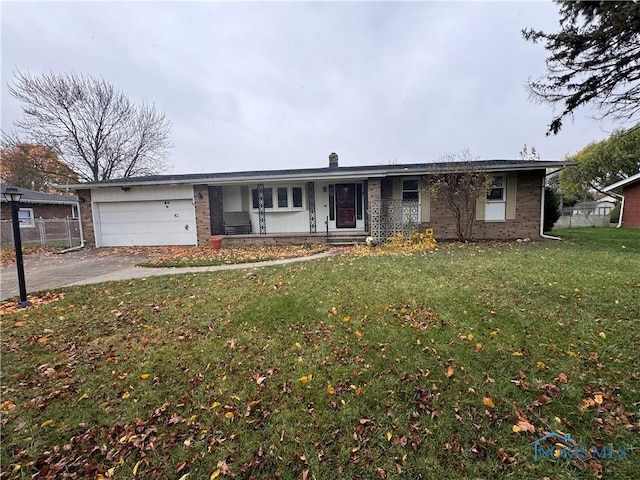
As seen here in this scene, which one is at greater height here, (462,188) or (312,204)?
(462,188)

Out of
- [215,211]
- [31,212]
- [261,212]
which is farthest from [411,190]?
[31,212]

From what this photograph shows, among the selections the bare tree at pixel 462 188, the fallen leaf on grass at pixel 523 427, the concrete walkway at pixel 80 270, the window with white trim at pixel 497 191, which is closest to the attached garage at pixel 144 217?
the concrete walkway at pixel 80 270

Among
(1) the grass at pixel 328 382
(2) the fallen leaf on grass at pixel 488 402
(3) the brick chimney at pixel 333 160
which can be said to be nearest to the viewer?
(1) the grass at pixel 328 382

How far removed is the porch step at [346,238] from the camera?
453 inches

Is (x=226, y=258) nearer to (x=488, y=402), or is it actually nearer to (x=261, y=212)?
(x=261, y=212)

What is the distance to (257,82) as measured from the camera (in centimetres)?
1458

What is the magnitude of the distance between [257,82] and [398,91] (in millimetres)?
7317

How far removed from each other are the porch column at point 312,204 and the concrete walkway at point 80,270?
3359 mm

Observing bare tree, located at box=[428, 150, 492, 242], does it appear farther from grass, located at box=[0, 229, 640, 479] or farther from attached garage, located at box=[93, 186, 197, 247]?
attached garage, located at box=[93, 186, 197, 247]

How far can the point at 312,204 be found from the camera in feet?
42.7

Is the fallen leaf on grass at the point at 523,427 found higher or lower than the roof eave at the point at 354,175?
lower

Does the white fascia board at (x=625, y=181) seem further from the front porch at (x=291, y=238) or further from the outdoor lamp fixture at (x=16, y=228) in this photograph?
the outdoor lamp fixture at (x=16, y=228)

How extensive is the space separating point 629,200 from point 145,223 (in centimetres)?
2824

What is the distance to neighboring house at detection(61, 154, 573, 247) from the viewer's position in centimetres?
1133
